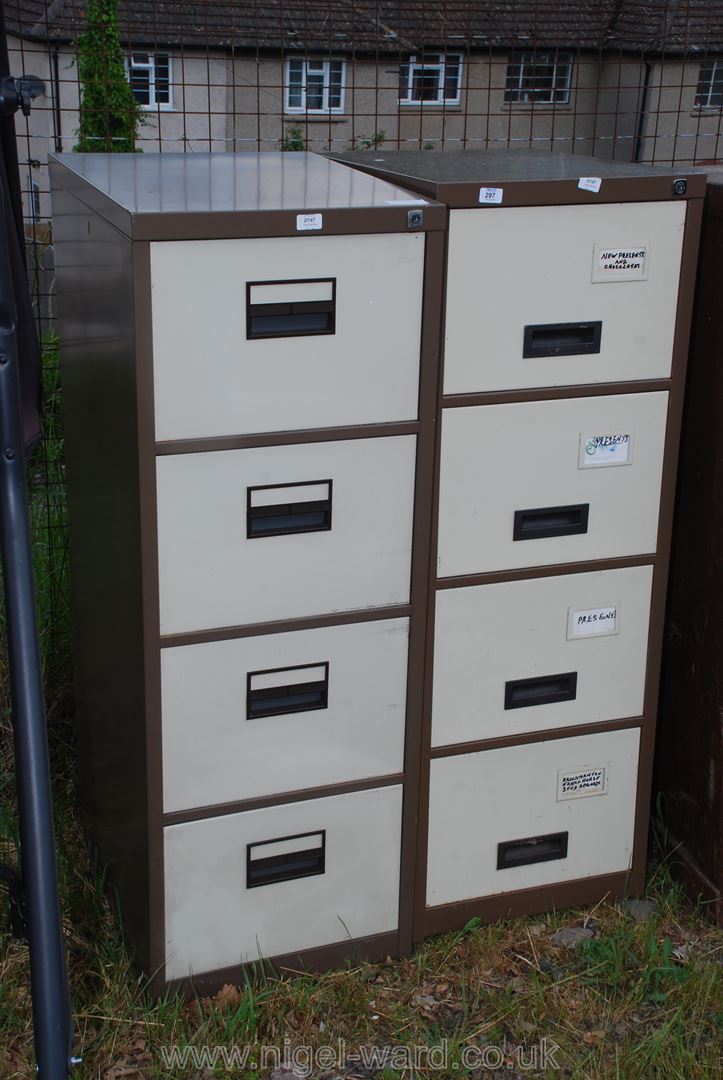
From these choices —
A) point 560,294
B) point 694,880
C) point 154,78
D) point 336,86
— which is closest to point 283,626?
point 560,294

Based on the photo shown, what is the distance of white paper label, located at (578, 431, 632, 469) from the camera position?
8.94 feet

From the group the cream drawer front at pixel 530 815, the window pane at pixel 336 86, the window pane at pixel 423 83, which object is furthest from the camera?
the window pane at pixel 336 86

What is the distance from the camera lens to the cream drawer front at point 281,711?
8.32ft

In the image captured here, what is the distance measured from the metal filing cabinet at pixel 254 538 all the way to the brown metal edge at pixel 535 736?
0.10 meters

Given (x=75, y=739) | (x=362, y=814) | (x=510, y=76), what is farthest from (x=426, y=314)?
(x=510, y=76)

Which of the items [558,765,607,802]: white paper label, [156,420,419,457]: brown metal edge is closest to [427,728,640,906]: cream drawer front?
[558,765,607,802]: white paper label

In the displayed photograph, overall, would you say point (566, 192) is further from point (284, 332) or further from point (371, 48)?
point (371, 48)

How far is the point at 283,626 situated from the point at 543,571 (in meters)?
0.61

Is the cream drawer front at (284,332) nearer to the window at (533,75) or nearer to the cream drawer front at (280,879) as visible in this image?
the cream drawer front at (280,879)

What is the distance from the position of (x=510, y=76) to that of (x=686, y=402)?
7.89ft

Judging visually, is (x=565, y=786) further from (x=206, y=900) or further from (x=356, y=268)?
(x=356, y=268)

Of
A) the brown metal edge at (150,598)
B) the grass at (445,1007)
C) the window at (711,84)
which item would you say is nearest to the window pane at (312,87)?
the window at (711,84)

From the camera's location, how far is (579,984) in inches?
110

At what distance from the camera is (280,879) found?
2717 mm
